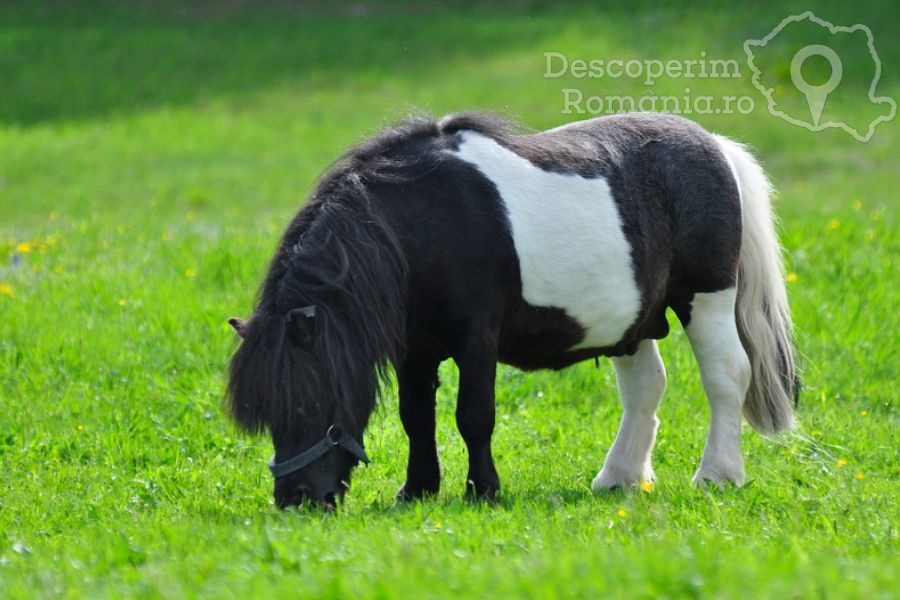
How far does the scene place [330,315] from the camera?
543 centimetres

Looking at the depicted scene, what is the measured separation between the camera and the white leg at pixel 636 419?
22.3 ft

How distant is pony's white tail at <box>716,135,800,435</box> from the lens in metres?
7.04

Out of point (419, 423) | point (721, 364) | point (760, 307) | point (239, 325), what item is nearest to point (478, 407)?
point (419, 423)

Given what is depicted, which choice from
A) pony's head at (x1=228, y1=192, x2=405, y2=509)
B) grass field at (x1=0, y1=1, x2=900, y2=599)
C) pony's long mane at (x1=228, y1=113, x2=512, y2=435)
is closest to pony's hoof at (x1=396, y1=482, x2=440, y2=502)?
grass field at (x1=0, y1=1, x2=900, y2=599)

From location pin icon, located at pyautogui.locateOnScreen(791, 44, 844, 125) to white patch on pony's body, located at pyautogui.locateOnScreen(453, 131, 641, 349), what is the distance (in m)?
16.7

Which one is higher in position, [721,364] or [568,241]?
[568,241]

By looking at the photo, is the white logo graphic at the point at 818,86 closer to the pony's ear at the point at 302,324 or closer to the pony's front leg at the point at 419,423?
the pony's front leg at the point at 419,423

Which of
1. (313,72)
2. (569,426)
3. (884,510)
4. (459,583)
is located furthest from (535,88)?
(459,583)

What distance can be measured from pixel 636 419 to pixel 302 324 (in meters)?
2.43

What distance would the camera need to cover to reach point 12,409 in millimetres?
7758

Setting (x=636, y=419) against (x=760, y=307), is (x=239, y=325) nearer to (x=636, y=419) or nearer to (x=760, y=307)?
(x=636, y=419)

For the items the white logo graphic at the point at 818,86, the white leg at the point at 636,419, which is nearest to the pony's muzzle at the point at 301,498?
the white leg at the point at 636,419

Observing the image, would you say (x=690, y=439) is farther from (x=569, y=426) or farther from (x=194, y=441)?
(x=194, y=441)

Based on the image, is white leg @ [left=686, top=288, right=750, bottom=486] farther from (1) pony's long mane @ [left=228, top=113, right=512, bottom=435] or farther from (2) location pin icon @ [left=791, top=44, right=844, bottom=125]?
(2) location pin icon @ [left=791, top=44, right=844, bottom=125]
